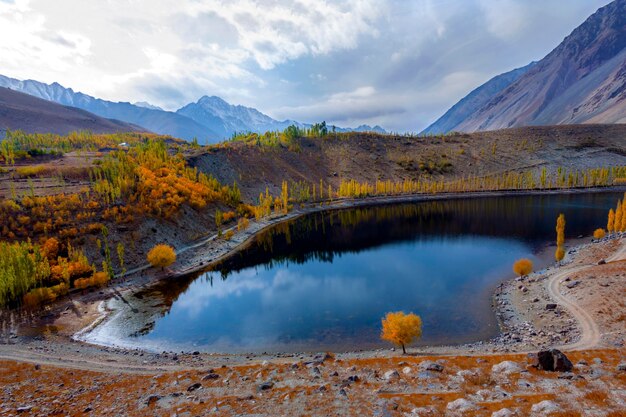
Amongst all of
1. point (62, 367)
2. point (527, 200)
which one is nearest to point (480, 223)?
point (527, 200)

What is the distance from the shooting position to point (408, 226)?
102438 mm

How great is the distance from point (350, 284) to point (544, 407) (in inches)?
1578

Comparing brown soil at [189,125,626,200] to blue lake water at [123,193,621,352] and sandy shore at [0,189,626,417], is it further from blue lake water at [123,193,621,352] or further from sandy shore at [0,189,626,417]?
sandy shore at [0,189,626,417]

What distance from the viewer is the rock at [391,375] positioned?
2495cm

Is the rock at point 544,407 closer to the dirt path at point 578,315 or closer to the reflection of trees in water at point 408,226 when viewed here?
the dirt path at point 578,315

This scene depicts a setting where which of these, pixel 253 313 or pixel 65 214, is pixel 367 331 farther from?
pixel 65 214

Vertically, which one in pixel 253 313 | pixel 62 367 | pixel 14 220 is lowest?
pixel 253 313

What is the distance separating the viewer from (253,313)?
162ft

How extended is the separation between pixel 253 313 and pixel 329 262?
89.5ft

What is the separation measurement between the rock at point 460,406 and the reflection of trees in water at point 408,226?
53.4 meters

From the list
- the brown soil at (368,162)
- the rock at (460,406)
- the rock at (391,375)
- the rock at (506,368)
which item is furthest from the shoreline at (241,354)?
the brown soil at (368,162)

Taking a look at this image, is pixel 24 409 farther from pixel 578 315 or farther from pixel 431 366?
pixel 578 315

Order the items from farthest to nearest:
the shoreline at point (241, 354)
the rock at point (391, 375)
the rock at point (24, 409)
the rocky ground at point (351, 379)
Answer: the shoreline at point (241, 354), the rock at point (391, 375), the rock at point (24, 409), the rocky ground at point (351, 379)

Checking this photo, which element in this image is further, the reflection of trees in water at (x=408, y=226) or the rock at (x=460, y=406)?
the reflection of trees in water at (x=408, y=226)
